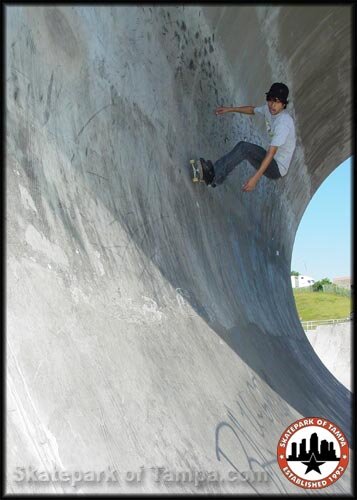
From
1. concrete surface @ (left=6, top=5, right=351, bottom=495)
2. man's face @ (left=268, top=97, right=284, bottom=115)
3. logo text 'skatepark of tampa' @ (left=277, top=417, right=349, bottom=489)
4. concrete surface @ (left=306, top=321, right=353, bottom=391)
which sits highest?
man's face @ (left=268, top=97, right=284, bottom=115)

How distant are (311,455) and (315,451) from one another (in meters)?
0.09

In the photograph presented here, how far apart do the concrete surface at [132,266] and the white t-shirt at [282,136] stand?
77 centimetres

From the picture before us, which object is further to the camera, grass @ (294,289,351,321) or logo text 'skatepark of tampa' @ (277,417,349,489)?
grass @ (294,289,351,321)

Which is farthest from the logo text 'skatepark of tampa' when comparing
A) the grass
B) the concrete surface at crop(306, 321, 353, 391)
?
the grass

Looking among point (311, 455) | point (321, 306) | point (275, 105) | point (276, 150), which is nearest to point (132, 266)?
point (311, 455)

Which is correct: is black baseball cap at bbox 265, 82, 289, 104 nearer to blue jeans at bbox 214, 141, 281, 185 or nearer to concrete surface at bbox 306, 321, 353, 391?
blue jeans at bbox 214, 141, 281, 185

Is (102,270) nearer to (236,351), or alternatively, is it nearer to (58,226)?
(58,226)

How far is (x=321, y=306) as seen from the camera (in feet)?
129

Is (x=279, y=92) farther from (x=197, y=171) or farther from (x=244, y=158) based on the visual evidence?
(x=197, y=171)

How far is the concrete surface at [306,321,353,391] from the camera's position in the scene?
2123cm

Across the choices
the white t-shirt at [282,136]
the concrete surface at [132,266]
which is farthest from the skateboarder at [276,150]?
A: the concrete surface at [132,266]

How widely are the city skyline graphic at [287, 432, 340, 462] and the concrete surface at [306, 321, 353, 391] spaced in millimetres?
17000

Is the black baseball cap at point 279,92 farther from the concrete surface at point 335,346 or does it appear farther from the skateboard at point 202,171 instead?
the concrete surface at point 335,346

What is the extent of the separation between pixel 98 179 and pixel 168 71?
2.08 m
